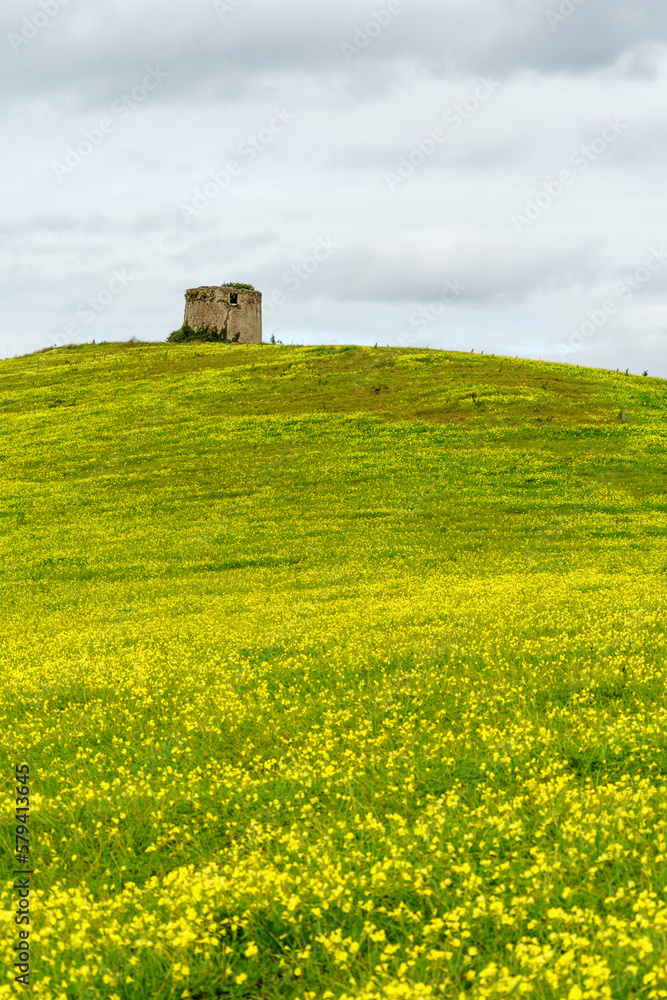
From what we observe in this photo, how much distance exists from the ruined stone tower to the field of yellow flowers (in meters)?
44.7

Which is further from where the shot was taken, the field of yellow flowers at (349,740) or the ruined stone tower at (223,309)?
the ruined stone tower at (223,309)

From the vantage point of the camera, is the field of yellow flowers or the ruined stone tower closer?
the field of yellow flowers

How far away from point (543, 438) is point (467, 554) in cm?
1285

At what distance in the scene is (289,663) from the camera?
44.2ft

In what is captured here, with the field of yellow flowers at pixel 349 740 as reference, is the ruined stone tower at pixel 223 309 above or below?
above

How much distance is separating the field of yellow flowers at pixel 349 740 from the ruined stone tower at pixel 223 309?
4474cm

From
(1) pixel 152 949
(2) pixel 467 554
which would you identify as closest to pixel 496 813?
(1) pixel 152 949

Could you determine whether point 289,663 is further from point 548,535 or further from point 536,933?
point 548,535

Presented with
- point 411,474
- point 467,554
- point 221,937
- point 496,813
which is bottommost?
point 221,937

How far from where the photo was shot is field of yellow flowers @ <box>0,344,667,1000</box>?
589 cm

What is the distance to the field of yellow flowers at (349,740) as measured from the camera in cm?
589

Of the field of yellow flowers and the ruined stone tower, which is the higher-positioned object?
the ruined stone tower

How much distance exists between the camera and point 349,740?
984 centimetres

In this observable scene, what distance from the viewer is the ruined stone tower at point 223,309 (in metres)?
73.1
